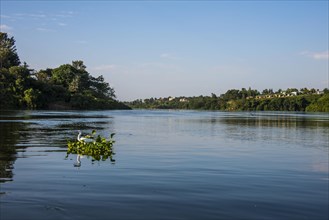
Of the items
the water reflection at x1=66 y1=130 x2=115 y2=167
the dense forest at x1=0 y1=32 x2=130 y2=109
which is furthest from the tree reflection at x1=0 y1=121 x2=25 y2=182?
the dense forest at x1=0 y1=32 x2=130 y2=109

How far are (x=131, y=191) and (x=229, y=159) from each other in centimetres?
1086

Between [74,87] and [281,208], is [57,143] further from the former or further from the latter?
[74,87]

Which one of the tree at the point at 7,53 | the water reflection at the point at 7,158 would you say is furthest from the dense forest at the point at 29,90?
the water reflection at the point at 7,158

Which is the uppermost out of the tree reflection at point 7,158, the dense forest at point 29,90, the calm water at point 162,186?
the dense forest at point 29,90

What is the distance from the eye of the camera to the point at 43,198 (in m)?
12.1

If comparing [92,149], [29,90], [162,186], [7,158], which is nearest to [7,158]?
[7,158]

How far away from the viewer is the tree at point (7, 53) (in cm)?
16188

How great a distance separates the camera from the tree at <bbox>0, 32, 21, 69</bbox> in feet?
531

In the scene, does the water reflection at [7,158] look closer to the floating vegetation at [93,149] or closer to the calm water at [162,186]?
the calm water at [162,186]

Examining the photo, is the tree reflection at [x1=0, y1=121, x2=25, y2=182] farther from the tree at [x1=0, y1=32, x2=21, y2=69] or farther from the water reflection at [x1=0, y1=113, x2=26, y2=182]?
the tree at [x1=0, y1=32, x2=21, y2=69]

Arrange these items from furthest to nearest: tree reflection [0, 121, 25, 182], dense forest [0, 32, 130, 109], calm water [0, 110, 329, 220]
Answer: dense forest [0, 32, 130, 109], tree reflection [0, 121, 25, 182], calm water [0, 110, 329, 220]

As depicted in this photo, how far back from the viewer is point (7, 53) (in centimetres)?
16412

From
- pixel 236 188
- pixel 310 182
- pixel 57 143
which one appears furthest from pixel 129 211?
pixel 57 143

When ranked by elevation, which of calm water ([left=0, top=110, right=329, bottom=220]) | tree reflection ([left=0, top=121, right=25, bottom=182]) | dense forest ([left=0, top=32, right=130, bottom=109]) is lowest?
calm water ([left=0, top=110, right=329, bottom=220])
